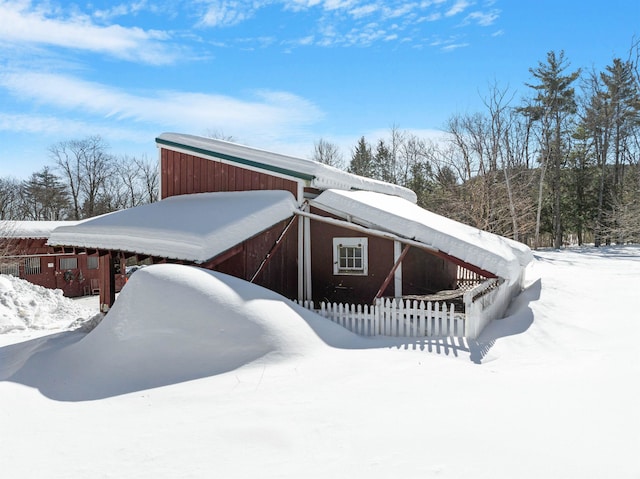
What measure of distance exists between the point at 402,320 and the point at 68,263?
72.1 ft

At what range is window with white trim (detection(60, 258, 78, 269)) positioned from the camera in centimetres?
2419

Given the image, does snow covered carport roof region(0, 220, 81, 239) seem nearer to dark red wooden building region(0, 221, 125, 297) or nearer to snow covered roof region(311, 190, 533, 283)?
dark red wooden building region(0, 221, 125, 297)

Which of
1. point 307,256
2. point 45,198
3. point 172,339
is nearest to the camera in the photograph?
point 172,339

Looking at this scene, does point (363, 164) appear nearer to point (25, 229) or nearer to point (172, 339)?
point (25, 229)

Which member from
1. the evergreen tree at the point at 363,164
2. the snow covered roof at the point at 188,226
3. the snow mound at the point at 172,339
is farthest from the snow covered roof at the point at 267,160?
the evergreen tree at the point at 363,164

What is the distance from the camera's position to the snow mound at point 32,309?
11477mm

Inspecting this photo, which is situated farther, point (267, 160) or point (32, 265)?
point (32, 265)

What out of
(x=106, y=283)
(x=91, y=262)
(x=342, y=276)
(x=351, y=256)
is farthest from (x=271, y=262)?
(x=91, y=262)

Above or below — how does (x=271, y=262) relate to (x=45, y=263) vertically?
above

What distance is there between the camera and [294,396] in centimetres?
549

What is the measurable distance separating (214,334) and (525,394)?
439 cm

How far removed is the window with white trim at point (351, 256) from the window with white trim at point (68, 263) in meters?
19.5

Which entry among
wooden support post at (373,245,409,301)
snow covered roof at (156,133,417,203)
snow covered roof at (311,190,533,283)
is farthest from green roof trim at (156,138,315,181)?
wooden support post at (373,245,409,301)

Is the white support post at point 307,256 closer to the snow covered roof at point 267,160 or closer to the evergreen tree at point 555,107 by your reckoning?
the snow covered roof at point 267,160
